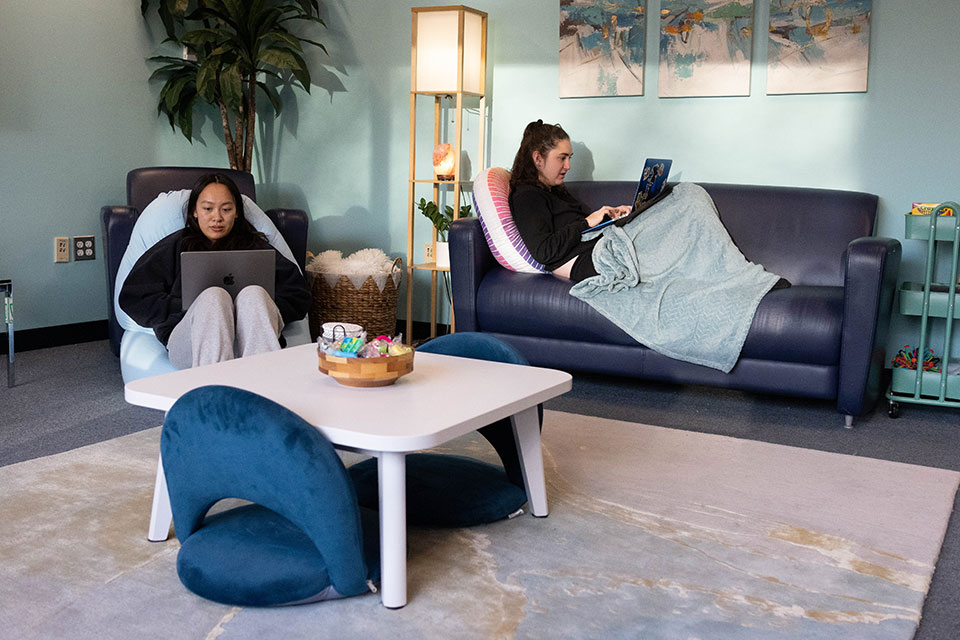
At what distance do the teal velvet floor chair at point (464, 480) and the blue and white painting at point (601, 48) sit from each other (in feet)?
7.02

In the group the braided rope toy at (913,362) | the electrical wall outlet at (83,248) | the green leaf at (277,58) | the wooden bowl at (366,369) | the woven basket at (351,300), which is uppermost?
the green leaf at (277,58)

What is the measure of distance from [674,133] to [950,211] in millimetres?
1234

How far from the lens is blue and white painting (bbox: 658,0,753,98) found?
3.85m

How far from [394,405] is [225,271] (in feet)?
4.33

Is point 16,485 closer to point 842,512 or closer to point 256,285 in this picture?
point 256,285

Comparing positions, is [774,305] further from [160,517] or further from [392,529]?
[160,517]

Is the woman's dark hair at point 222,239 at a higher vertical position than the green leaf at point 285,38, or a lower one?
lower

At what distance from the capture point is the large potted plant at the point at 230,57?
4.26m

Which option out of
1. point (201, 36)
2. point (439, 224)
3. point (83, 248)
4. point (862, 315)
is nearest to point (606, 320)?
point (862, 315)

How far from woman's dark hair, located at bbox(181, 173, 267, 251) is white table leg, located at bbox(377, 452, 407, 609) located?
1.83m

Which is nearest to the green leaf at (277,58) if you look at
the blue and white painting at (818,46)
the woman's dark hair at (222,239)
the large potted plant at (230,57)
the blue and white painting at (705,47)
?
the large potted plant at (230,57)

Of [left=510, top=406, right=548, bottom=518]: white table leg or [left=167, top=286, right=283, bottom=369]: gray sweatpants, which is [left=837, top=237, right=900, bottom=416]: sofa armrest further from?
[left=167, top=286, right=283, bottom=369]: gray sweatpants

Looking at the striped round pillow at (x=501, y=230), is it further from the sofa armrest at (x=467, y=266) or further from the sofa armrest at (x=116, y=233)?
the sofa armrest at (x=116, y=233)

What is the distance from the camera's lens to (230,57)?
4508 mm
